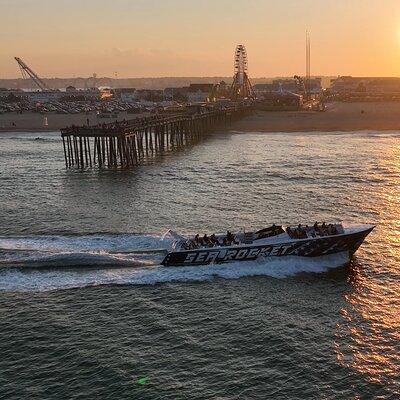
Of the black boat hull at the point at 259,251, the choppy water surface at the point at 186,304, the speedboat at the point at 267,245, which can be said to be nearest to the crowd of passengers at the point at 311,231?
the speedboat at the point at 267,245

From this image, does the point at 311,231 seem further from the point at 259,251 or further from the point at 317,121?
the point at 317,121

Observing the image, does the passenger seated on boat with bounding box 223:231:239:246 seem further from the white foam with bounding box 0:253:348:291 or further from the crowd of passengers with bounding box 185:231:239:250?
the white foam with bounding box 0:253:348:291

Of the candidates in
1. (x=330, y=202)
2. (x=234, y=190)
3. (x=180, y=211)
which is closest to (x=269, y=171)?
(x=234, y=190)

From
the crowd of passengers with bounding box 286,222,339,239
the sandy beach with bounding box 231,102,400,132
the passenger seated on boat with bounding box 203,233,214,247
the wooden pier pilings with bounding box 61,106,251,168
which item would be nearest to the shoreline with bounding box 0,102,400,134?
the sandy beach with bounding box 231,102,400,132

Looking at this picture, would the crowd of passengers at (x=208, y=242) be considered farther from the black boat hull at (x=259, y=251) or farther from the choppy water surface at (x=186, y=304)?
the choppy water surface at (x=186, y=304)

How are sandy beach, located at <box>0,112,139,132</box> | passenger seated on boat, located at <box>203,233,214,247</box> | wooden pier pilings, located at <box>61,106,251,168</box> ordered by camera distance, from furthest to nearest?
sandy beach, located at <box>0,112,139,132</box>, wooden pier pilings, located at <box>61,106,251,168</box>, passenger seated on boat, located at <box>203,233,214,247</box>

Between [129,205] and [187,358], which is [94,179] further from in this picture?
[187,358]

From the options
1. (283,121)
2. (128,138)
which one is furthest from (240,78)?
(128,138)

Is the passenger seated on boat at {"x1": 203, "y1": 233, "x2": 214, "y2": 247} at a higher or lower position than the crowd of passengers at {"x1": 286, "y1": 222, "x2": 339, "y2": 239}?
lower
